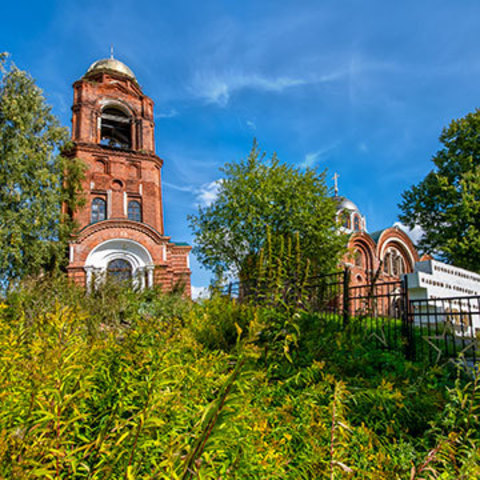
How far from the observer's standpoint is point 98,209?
20.2 meters

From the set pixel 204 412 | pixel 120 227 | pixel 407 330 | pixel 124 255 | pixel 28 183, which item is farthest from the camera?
pixel 124 255

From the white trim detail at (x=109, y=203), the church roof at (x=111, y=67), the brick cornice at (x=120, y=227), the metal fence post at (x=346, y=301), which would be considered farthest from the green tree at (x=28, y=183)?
the metal fence post at (x=346, y=301)

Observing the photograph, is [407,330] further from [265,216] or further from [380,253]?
[380,253]

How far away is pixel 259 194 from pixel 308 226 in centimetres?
284

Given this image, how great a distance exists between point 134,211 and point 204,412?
21.4 meters

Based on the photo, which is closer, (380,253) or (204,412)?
(204,412)

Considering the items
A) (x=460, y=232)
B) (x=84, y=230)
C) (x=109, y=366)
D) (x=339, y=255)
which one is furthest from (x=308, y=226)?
(x=109, y=366)

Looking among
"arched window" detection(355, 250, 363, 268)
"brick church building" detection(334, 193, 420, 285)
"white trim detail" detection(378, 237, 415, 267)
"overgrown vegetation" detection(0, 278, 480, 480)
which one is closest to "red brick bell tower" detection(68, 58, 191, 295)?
"brick church building" detection(334, 193, 420, 285)

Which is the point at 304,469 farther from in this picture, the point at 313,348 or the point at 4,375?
the point at 313,348

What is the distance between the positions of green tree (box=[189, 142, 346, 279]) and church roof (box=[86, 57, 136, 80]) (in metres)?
11.3

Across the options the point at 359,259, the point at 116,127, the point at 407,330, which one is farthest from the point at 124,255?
the point at 359,259

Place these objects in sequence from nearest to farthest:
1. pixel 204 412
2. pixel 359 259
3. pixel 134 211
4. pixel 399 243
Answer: pixel 204 412 < pixel 134 211 < pixel 359 259 < pixel 399 243

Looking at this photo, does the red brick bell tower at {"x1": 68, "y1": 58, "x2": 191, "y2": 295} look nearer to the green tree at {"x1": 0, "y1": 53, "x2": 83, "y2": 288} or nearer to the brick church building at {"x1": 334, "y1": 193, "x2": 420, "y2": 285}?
the green tree at {"x1": 0, "y1": 53, "x2": 83, "y2": 288}

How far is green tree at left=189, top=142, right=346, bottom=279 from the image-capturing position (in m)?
16.4
